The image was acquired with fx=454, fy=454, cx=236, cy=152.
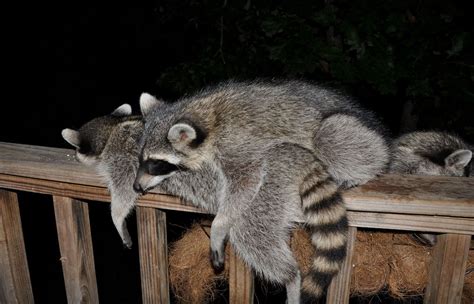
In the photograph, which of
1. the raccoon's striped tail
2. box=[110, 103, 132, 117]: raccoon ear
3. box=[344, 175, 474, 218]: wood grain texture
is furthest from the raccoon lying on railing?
box=[110, 103, 132, 117]: raccoon ear

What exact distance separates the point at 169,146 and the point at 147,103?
0.47 m

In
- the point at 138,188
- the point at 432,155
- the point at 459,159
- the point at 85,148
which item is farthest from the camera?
the point at 432,155

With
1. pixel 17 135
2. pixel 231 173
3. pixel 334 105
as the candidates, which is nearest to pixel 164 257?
pixel 231 173

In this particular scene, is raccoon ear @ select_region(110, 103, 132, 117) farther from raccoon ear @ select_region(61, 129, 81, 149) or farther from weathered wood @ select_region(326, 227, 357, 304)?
weathered wood @ select_region(326, 227, 357, 304)

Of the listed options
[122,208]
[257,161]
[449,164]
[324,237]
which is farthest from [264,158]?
[449,164]

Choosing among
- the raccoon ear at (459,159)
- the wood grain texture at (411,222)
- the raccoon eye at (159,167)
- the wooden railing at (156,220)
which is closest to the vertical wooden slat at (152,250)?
the wooden railing at (156,220)

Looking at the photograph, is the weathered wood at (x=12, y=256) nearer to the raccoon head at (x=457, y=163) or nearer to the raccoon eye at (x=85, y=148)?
the raccoon eye at (x=85, y=148)

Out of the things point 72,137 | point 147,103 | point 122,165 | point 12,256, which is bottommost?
point 12,256

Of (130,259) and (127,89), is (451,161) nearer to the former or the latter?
(130,259)

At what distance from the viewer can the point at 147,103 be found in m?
2.50

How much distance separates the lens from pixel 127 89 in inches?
472

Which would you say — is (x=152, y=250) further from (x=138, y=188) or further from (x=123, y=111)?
(x=123, y=111)

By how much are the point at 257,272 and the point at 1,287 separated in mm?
1075

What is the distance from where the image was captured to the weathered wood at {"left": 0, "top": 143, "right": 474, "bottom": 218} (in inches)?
51.7
